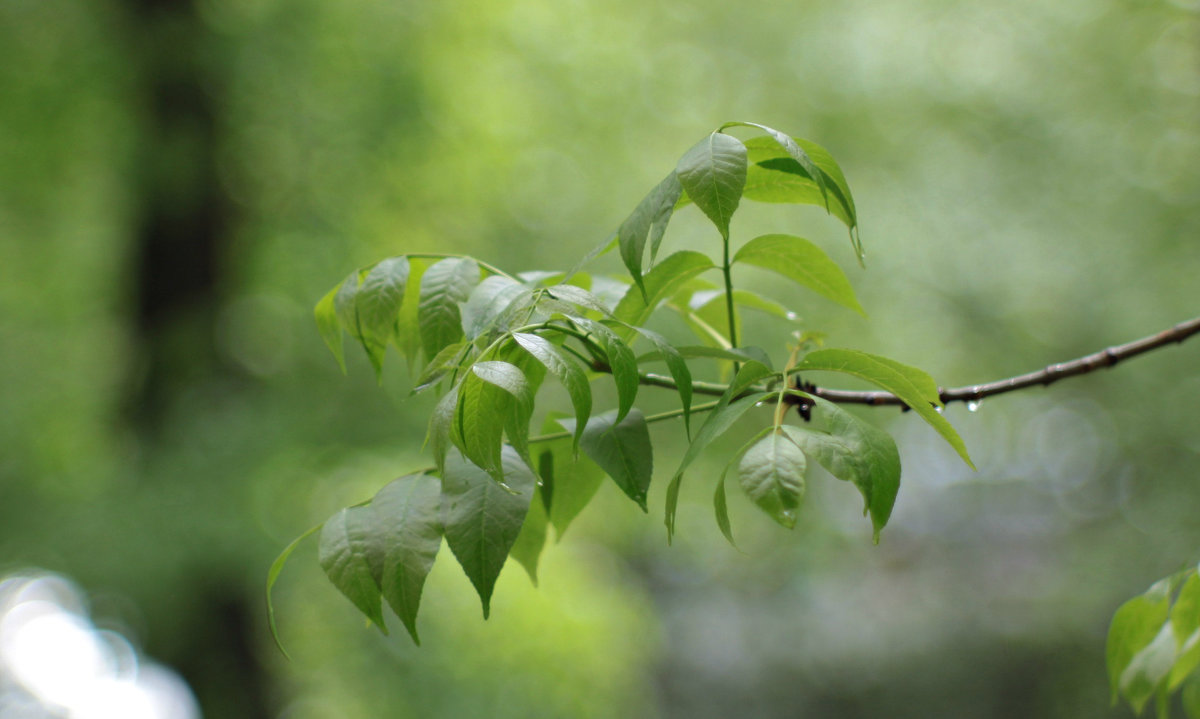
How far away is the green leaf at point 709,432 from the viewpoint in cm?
38

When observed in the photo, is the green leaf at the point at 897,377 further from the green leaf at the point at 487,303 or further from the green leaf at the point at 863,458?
the green leaf at the point at 487,303

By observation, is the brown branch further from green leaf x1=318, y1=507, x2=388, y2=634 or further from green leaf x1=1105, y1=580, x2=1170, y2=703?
green leaf x1=318, y1=507, x2=388, y2=634

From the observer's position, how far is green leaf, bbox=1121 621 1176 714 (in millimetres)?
656

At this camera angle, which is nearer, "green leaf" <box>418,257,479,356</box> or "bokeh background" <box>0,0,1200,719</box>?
"green leaf" <box>418,257,479,356</box>

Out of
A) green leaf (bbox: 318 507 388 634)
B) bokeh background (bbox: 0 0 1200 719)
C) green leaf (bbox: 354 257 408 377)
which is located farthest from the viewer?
bokeh background (bbox: 0 0 1200 719)

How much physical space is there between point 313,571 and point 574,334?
8.18ft

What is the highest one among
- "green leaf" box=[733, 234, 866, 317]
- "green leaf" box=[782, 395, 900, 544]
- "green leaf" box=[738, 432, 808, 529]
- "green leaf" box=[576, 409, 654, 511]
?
"green leaf" box=[733, 234, 866, 317]

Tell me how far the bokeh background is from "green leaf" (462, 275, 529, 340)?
2204mm

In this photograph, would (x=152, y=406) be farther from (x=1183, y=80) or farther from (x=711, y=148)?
(x=1183, y=80)

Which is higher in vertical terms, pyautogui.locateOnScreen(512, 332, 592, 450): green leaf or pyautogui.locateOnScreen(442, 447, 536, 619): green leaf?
pyautogui.locateOnScreen(512, 332, 592, 450): green leaf

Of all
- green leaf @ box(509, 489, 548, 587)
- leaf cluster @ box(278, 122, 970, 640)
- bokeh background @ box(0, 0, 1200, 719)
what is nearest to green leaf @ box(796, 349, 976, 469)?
leaf cluster @ box(278, 122, 970, 640)

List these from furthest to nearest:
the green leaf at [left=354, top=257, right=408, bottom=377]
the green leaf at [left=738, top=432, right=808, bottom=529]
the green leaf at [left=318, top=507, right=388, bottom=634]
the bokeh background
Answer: the bokeh background < the green leaf at [left=354, top=257, right=408, bottom=377] < the green leaf at [left=318, top=507, right=388, bottom=634] < the green leaf at [left=738, top=432, right=808, bottom=529]

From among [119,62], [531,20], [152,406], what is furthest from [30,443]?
[531,20]

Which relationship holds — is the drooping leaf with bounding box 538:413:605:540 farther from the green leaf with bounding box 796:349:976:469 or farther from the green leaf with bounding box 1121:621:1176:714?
the green leaf with bounding box 1121:621:1176:714
